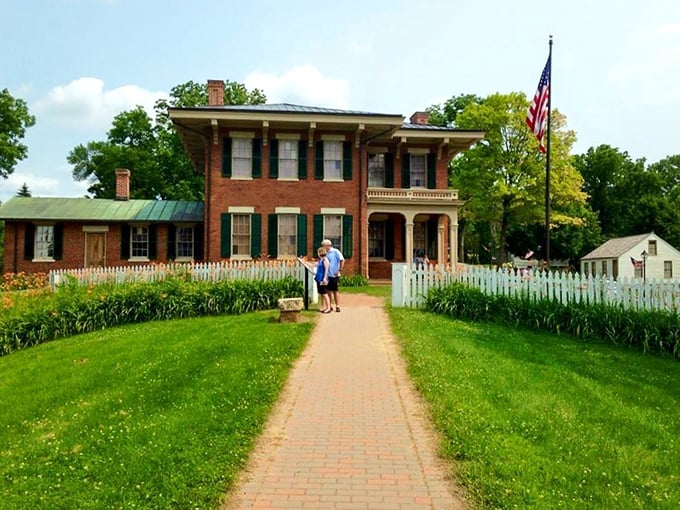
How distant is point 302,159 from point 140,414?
55.8ft

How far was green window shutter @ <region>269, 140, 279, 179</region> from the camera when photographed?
21.7 metres

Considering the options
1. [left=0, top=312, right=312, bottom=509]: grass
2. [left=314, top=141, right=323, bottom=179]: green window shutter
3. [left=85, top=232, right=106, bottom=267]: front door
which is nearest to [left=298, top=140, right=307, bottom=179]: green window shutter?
[left=314, top=141, right=323, bottom=179]: green window shutter

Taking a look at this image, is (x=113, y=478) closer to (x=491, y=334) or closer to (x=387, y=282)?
(x=491, y=334)

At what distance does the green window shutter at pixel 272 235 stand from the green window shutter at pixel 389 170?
5811 mm

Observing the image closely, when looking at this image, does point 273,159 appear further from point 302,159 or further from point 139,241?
point 139,241

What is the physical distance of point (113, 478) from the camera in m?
4.43

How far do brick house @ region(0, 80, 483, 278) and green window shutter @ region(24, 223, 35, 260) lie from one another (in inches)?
1.9

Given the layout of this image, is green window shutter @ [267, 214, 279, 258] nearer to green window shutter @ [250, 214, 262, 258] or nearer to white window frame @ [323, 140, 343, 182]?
green window shutter @ [250, 214, 262, 258]

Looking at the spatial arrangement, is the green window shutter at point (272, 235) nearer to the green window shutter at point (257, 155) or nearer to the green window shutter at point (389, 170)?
the green window shutter at point (257, 155)

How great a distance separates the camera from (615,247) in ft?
154

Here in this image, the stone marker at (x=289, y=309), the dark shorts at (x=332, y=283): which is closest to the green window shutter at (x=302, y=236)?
the dark shorts at (x=332, y=283)

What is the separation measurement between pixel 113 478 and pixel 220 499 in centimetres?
108

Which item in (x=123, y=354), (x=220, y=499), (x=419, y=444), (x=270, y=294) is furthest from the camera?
(x=270, y=294)

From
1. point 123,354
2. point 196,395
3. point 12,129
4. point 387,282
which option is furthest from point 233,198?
point 12,129
